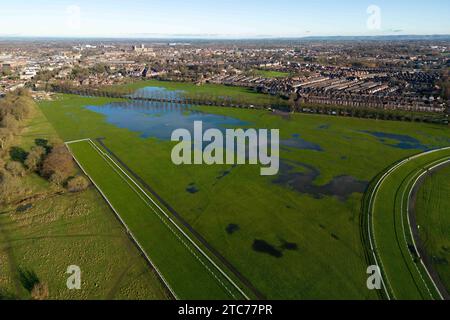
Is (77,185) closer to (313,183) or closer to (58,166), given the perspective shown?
(58,166)

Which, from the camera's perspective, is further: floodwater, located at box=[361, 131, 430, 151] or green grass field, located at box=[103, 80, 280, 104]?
green grass field, located at box=[103, 80, 280, 104]

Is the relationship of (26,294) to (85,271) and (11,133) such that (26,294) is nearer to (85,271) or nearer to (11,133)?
(85,271)

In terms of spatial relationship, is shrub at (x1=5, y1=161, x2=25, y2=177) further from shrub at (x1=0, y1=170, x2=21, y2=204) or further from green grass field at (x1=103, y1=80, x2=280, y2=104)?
green grass field at (x1=103, y1=80, x2=280, y2=104)

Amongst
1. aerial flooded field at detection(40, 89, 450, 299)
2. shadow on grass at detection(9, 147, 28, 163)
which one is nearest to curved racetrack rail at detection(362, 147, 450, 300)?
aerial flooded field at detection(40, 89, 450, 299)

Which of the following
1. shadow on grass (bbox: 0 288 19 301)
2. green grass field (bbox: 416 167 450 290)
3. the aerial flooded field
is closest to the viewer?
shadow on grass (bbox: 0 288 19 301)
